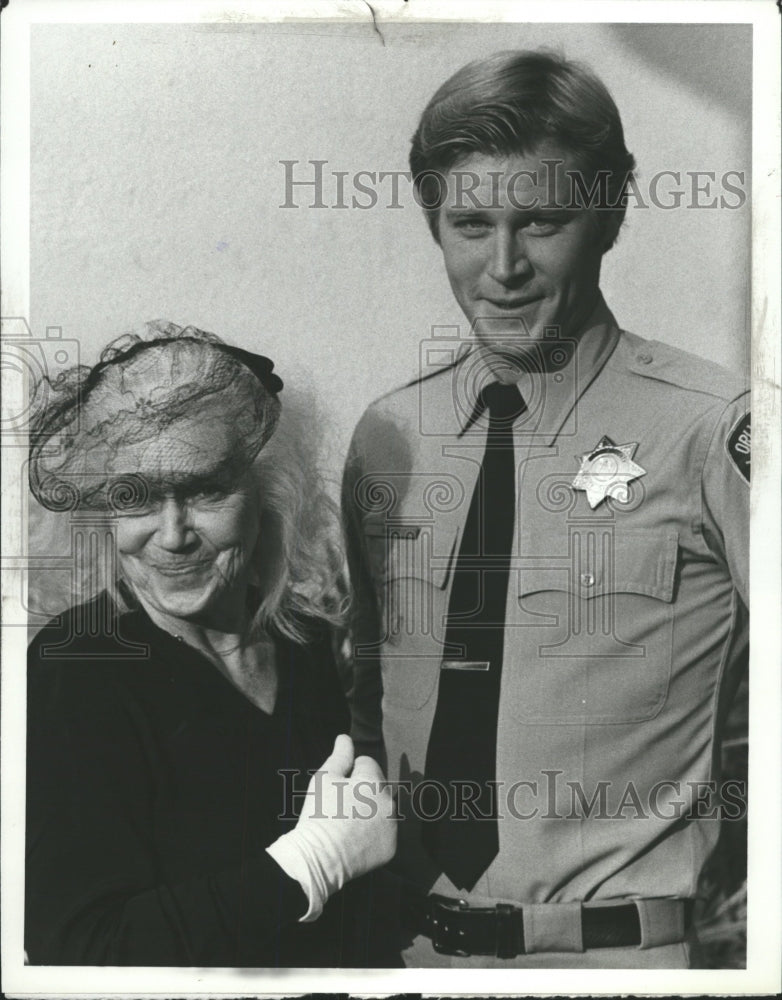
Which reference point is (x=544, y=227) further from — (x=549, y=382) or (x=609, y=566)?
(x=609, y=566)

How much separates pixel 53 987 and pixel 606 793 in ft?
5.22

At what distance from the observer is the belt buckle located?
305 cm

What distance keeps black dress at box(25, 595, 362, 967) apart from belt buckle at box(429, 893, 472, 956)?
0.23 meters

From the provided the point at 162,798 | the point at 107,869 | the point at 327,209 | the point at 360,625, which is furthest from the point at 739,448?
the point at 107,869

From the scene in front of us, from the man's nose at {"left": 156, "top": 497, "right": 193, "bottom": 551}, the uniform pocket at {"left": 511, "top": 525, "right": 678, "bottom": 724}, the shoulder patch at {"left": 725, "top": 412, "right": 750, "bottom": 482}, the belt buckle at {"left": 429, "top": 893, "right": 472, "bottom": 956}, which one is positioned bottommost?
the belt buckle at {"left": 429, "top": 893, "right": 472, "bottom": 956}

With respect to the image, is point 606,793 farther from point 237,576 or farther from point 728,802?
point 237,576

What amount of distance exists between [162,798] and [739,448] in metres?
1.82

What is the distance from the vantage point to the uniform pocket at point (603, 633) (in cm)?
306

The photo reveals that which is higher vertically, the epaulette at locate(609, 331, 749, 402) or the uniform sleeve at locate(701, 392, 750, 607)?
the epaulette at locate(609, 331, 749, 402)

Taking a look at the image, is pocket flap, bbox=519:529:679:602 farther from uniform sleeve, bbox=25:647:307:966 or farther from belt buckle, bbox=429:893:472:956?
uniform sleeve, bbox=25:647:307:966

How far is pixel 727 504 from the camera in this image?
309 centimetres

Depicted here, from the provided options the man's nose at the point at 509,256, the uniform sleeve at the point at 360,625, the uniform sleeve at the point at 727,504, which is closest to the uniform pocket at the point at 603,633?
the uniform sleeve at the point at 727,504

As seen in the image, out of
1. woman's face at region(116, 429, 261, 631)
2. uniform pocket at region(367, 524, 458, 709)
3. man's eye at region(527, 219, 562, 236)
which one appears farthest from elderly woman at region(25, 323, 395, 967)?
man's eye at region(527, 219, 562, 236)

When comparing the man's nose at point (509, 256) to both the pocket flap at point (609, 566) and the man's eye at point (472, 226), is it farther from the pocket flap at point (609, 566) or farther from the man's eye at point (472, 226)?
the pocket flap at point (609, 566)
